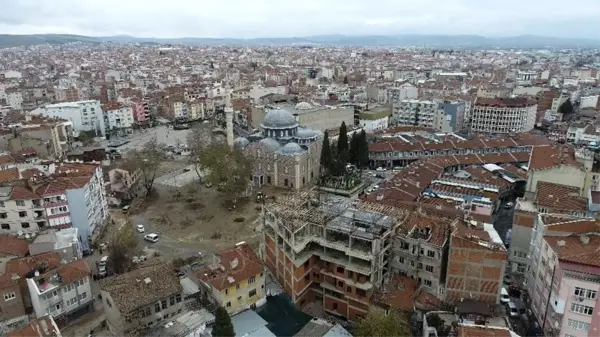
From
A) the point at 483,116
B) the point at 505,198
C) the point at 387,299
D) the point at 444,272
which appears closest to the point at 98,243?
the point at 387,299

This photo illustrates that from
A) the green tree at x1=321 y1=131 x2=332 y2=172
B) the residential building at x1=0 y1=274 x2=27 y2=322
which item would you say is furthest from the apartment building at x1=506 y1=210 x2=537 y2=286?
the residential building at x1=0 y1=274 x2=27 y2=322

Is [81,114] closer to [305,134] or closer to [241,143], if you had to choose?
[241,143]

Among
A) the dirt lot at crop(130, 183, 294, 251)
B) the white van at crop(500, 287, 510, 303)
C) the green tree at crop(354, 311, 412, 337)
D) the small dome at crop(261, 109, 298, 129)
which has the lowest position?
the dirt lot at crop(130, 183, 294, 251)

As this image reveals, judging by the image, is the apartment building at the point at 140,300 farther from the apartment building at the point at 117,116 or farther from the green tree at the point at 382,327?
the apartment building at the point at 117,116

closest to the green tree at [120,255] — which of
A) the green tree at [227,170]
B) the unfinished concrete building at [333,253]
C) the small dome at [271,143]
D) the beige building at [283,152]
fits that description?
the unfinished concrete building at [333,253]

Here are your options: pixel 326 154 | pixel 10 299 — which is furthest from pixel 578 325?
pixel 326 154

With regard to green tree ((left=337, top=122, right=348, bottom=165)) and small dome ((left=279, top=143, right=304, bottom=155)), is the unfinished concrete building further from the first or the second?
green tree ((left=337, top=122, right=348, bottom=165))
